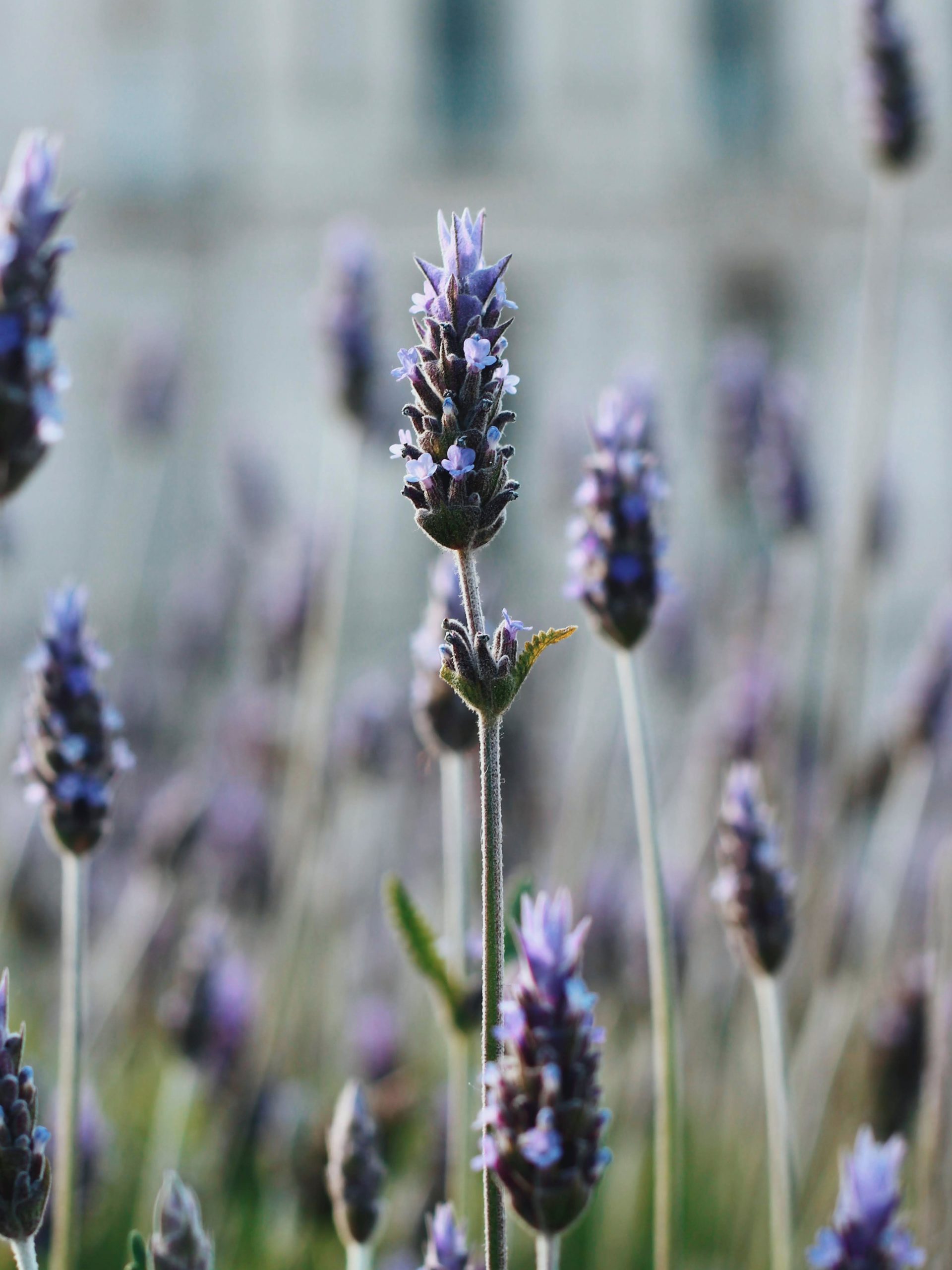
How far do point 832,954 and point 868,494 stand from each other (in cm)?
101

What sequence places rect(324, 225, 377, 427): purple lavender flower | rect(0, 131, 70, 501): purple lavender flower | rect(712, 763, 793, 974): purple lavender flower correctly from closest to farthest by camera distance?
rect(0, 131, 70, 501): purple lavender flower → rect(712, 763, 793, 974): purple lavender flower → rect(324, 225, 377, 427): purple lavender flower

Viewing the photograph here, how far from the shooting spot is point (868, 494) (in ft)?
9.94

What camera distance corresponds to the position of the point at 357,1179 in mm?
1393

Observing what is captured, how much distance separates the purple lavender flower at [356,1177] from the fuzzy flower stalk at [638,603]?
14.6 inches

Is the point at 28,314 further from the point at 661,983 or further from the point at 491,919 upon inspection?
the point at 661,983

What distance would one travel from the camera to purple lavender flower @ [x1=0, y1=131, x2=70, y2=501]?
135 centimetres

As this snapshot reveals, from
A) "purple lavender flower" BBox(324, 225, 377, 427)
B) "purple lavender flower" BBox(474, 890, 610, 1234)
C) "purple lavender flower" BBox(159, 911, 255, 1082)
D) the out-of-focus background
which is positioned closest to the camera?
"purple lavender flower" BBox(474, 890, 610, 1234)

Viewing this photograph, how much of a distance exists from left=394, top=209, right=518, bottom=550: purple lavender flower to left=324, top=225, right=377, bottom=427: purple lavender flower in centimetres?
153

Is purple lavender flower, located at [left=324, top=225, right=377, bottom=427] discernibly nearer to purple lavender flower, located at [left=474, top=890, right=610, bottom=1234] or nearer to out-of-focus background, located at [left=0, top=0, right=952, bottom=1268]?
out-of-focus background, located at [left=0, top=0, right=952, bottom=1268]

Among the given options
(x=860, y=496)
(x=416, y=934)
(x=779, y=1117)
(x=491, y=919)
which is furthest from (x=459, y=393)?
(x=860, y=496)

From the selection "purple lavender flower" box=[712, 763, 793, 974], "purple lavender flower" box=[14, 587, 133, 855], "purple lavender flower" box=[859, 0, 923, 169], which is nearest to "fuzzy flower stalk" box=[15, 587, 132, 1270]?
"purple lavender flower" box=[14, 587, 133, 855]

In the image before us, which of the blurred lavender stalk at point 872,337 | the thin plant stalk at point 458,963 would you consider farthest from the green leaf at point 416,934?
the blurred lavender stalk at point 872,337

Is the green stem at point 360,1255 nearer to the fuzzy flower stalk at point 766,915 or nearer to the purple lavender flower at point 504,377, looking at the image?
the fuzzy flower stalk at point 766,915

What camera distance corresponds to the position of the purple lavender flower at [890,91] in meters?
2.74
